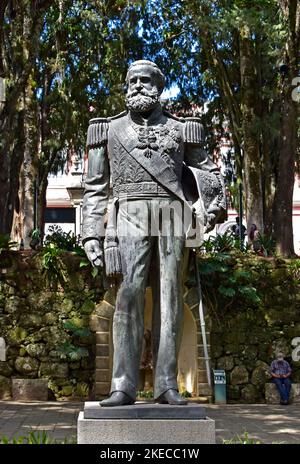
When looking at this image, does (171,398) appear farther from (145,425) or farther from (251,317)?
(251,317)

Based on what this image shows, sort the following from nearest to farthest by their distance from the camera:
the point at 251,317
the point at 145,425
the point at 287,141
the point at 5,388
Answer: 1. the point at 145,425
2. the point at 5,388
3. the point at 251,317
4. the point at 287,141

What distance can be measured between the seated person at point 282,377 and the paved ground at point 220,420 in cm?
40

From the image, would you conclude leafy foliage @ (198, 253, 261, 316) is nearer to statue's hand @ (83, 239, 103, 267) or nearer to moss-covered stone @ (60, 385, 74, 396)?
moss-covered stone @ (60, 385, 74, 396)

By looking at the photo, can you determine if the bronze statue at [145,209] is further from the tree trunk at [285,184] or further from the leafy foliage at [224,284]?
the tree trunk at [285,184]

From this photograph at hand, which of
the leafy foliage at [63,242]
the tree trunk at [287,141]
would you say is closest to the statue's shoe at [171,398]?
the leafy foliage at [63,242]

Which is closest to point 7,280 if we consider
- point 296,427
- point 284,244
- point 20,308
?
point 20,308

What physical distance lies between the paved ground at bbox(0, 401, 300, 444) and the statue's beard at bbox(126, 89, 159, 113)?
3.38 metres

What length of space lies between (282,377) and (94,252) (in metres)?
9.07

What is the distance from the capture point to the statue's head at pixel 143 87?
5512 millimetres

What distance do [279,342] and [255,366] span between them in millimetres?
661

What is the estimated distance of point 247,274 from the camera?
561 inches

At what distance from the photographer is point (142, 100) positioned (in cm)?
550

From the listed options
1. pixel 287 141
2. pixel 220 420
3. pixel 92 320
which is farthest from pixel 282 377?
pixel 287 141

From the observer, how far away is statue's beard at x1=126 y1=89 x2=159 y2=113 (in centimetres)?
A: 550
